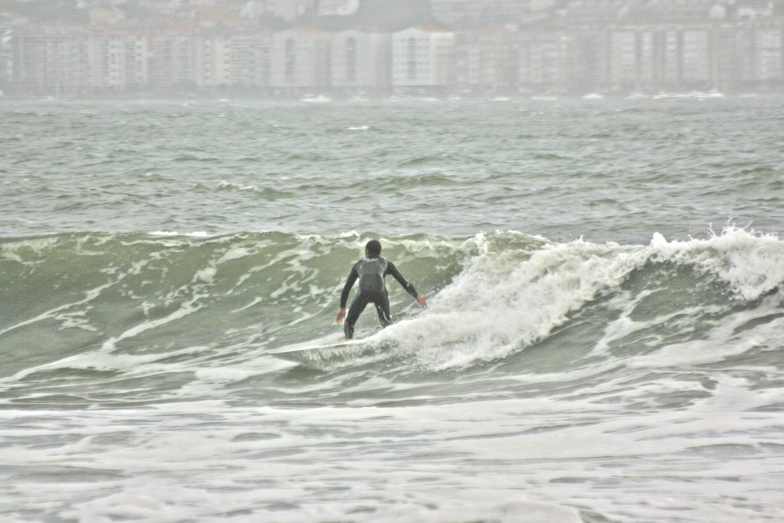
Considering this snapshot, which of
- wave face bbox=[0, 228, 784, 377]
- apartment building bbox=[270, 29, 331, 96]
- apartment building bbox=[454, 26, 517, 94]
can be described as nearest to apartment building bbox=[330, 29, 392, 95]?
apartment building bbox=[270, 29, 331, 96]

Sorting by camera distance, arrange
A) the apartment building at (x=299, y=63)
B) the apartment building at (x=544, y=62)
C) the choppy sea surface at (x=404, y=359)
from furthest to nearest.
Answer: the apartment building at (x=299, y=63) < the apartment building at (x=544, y=62) < the choppy sea surface at (x=404, y=359)

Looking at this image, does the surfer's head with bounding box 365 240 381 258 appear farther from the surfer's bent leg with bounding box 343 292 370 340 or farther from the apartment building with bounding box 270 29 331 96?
the apartment building with bounding box 270 29 331 96

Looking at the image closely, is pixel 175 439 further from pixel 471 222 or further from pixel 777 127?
pixel 777 127

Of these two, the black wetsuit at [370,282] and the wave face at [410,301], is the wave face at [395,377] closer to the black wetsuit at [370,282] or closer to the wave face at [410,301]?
the wave face at [410,301]

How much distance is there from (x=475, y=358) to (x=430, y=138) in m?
45.3

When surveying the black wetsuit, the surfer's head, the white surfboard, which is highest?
the surfer's head

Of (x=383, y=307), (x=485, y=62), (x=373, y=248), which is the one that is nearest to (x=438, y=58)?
(x=485, y=62)

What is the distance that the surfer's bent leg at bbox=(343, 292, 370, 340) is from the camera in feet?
39.9

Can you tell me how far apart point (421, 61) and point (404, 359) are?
18076 centimetres

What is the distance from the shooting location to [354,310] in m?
12.3

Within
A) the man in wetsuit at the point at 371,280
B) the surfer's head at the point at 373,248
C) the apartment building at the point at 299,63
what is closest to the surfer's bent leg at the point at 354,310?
the man in wetsuit at the point at 371,280

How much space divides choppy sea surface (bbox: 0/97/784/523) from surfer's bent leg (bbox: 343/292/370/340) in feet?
0.97

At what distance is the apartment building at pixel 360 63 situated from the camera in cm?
18975

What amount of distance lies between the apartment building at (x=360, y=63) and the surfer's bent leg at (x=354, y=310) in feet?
588
